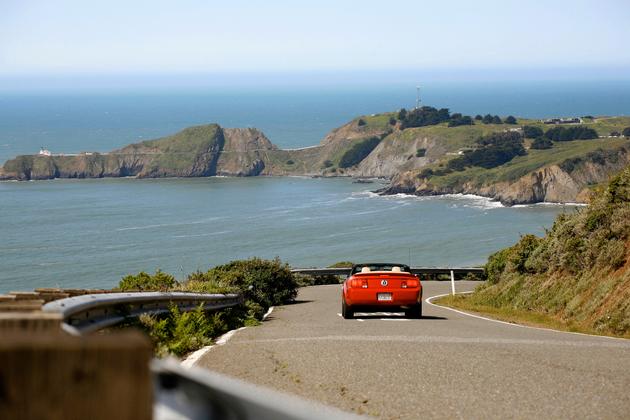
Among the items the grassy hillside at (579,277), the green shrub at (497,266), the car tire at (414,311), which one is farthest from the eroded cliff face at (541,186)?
the car tire at (414,311)

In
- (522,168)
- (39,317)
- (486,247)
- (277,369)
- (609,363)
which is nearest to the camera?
(39,317)

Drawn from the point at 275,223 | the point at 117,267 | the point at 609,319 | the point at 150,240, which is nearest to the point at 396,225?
the point at 275,223

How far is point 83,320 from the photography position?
7.00 m

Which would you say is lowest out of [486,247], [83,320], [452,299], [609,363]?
[486,247]

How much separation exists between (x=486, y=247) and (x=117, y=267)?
135ft

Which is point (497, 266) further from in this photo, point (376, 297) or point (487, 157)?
point (487, 157)

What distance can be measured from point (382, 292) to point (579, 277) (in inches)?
301

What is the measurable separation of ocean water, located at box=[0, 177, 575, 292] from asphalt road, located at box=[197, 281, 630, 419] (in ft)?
245

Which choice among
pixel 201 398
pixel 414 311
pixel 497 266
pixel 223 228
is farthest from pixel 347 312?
pixel 223 228

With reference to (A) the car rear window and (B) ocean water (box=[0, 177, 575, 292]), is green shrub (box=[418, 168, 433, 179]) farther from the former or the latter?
(A) the car rear window

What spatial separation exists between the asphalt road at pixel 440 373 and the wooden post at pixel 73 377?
4.68m

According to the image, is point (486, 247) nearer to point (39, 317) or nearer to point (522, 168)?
point (522, 168)

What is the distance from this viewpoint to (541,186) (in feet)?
535

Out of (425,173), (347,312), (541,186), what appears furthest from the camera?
(425,173)
